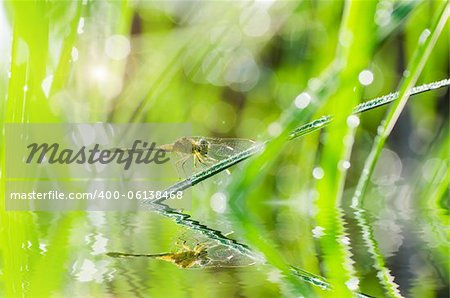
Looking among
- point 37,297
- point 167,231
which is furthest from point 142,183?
point 37,297

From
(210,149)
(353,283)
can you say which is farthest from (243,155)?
(353,283)

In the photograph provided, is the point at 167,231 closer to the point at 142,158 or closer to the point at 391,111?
the point at 142,158

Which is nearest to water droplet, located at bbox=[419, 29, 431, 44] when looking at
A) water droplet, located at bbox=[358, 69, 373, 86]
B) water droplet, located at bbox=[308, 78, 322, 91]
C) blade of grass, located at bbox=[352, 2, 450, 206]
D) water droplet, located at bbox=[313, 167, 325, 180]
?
blade of grass, located at bbox=[352, 2, 450, 206]

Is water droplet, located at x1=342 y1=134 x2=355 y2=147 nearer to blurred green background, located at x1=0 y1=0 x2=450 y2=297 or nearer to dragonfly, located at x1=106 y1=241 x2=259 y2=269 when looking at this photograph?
blurred green background, located at x1=0 y1=0 x2=450 y2=297

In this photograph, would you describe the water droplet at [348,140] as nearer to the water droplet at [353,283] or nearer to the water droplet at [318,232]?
the water droplet at [318,232]

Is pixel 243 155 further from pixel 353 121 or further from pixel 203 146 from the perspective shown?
pixel 353 121
